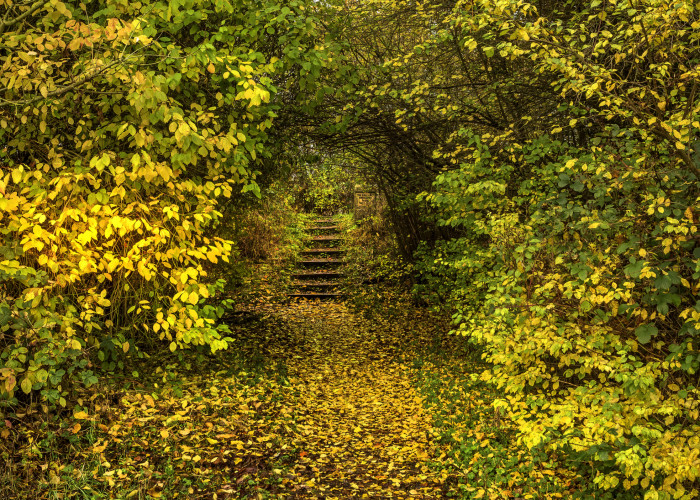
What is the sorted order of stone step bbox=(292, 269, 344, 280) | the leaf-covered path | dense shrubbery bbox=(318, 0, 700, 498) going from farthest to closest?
stone step bbox=(292, 269, 344, 280)
the leaf-covered path
dense shrubbery bbox=(318, 0, 700, 498)

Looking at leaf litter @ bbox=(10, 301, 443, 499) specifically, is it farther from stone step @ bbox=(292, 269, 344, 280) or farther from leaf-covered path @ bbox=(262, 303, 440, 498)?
stone step @ bbox=(292, 269, 344, 280)

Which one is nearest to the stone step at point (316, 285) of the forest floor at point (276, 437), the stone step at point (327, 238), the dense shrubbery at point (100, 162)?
the stone step at point (327, 238)

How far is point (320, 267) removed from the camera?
564 inches

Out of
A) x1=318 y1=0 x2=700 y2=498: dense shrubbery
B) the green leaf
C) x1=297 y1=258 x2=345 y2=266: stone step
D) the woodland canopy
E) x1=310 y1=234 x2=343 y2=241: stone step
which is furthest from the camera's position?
x1=310 y1=234 x2=343 y2=241: stone step

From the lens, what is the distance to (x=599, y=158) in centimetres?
428

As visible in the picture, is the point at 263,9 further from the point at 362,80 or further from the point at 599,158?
the point at 599,158

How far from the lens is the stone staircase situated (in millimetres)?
12898

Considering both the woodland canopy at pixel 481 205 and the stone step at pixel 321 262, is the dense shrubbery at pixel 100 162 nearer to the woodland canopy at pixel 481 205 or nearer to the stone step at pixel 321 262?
the woodland canopy at pixel 481 205

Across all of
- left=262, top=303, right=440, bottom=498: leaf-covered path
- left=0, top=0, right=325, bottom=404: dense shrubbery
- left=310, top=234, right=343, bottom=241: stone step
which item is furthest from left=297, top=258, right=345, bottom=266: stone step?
left=0, top=0, right=325, bottom=404: dense shrubbery

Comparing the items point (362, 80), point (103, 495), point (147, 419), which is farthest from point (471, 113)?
point (103, 495)

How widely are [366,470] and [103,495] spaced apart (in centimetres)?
224

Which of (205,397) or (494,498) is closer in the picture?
(494,498)

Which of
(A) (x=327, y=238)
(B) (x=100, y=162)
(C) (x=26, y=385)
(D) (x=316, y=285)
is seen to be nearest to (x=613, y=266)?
(B) (x=100, y=162)

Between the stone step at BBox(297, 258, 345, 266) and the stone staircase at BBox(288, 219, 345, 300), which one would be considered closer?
the stone staircase at BBox(288, 219, 345, 300)
